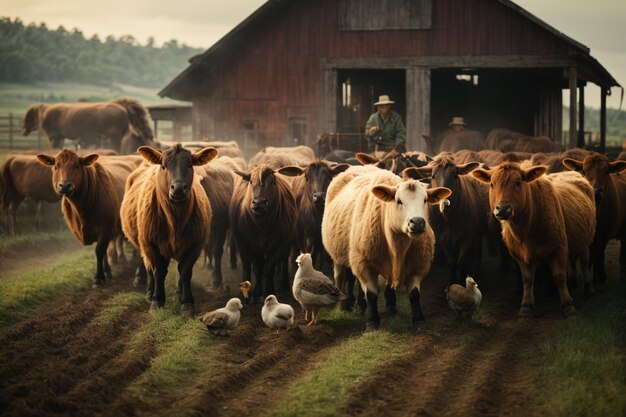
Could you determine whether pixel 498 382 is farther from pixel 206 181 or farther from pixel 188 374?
pixel 206 181

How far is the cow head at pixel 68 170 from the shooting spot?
43.2ft

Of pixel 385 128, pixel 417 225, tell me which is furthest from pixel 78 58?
pixel 417 225

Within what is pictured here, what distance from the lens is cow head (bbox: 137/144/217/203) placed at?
35.6ft

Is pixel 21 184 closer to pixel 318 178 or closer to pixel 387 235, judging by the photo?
pixel 318 178

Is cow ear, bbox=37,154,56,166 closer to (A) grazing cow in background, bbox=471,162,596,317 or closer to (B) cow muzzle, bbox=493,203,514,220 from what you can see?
(A) grazing cow in background, bbox=471,162,596,317

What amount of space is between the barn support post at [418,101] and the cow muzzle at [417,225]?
14.1m

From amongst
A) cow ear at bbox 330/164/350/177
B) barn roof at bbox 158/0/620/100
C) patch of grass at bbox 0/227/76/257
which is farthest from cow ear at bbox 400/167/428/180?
barn roof at bbox 158/0/620/100

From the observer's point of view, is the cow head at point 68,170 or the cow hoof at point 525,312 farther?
the cow head at point 68,170

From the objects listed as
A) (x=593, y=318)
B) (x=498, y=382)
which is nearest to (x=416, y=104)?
(x=593, y=318)

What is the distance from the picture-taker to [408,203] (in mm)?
9258

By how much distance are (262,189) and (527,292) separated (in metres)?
3.78

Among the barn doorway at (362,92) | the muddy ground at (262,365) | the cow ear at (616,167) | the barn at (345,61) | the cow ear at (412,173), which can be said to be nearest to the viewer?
the muddy ground at (262,365)

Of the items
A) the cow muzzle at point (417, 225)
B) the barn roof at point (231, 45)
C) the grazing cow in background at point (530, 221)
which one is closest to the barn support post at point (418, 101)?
the barn roof at point (231, 45)

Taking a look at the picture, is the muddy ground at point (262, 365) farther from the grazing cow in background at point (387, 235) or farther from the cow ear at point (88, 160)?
the cow ear at point (88, 160)
